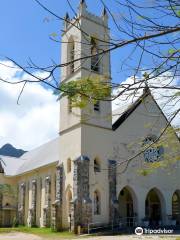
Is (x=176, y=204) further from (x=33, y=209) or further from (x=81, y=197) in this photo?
(x=33, y=209)

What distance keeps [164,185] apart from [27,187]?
51.0 feet

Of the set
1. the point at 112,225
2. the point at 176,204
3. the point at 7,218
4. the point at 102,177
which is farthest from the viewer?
the point at 7,218

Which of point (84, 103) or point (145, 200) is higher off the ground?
point (84, 103)

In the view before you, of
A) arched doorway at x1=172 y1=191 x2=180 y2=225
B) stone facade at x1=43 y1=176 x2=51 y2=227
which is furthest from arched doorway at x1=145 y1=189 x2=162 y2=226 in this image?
stone facade at x1=43 y1=176 x2=51 y2=227

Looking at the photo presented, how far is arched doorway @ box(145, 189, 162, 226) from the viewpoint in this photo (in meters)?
32.4

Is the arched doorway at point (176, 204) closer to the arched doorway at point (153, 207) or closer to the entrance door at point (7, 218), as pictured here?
the arched doorway at point (153, 207)

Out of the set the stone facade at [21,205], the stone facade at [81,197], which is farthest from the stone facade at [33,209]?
the stone facade at [81,197]

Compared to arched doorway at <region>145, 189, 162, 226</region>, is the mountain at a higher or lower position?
higher

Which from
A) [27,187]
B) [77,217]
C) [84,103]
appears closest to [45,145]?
[27,187]

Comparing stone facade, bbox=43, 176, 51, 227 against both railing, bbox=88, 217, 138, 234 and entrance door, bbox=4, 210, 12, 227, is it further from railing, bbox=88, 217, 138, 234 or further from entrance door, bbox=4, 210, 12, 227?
entrance door, bbox=4, 210, 12, 227

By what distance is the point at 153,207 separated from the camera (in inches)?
1331

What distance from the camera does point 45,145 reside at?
46750 mm

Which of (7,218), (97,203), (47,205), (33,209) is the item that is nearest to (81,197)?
(97,203)

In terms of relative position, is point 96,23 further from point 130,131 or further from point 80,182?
point 80,182
